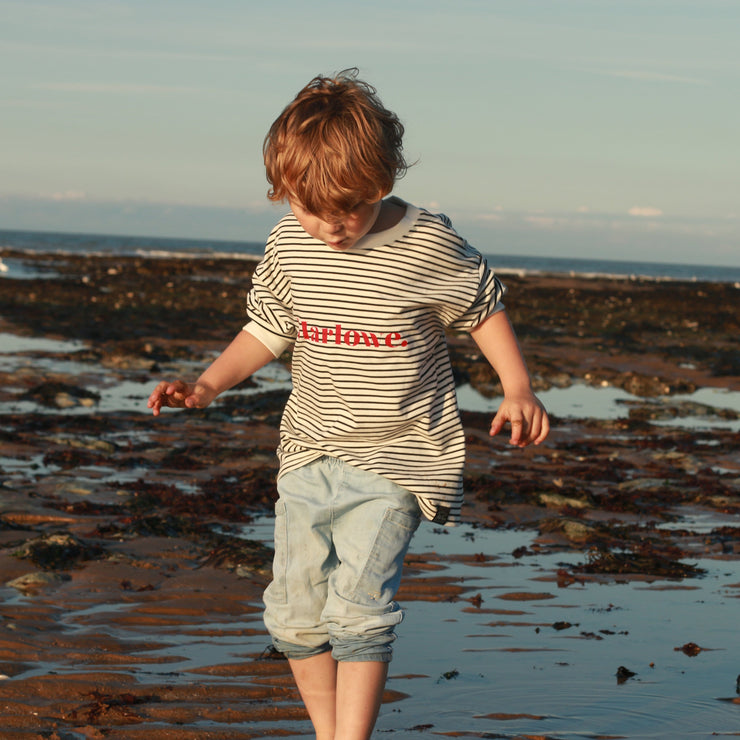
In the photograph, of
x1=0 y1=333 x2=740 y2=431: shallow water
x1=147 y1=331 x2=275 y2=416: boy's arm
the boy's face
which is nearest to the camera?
the boy's face

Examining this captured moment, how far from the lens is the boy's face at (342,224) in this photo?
10.4 ft

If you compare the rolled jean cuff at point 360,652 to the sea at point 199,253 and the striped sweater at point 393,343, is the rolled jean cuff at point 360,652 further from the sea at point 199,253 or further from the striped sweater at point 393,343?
the sea at point 199,253

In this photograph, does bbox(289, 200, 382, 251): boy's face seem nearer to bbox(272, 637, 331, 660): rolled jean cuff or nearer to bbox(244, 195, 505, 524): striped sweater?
bbox(244, 195, 505, 524): striped sweater

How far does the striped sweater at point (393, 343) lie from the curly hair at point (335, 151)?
284 mm

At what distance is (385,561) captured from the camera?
11.0 ft

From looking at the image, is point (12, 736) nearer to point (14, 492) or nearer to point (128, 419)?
point (14, 492)

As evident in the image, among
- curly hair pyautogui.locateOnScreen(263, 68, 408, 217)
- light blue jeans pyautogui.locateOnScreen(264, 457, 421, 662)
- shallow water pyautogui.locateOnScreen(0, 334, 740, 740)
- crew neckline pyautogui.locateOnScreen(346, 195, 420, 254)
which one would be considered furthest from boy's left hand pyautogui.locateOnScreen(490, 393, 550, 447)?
shallow water pyautogui.locateOnScreen(0, 334, 740, 740)

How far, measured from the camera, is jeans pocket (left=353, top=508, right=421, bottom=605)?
3.30 m

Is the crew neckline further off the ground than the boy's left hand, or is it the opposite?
the crew neckline

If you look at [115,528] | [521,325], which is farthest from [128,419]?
[521,325]

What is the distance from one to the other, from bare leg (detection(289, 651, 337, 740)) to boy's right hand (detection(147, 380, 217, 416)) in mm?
921

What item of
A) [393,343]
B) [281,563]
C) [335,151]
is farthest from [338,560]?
[335,151]

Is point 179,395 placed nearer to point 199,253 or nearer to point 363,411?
point 363,411

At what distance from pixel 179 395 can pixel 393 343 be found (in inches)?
30.2
